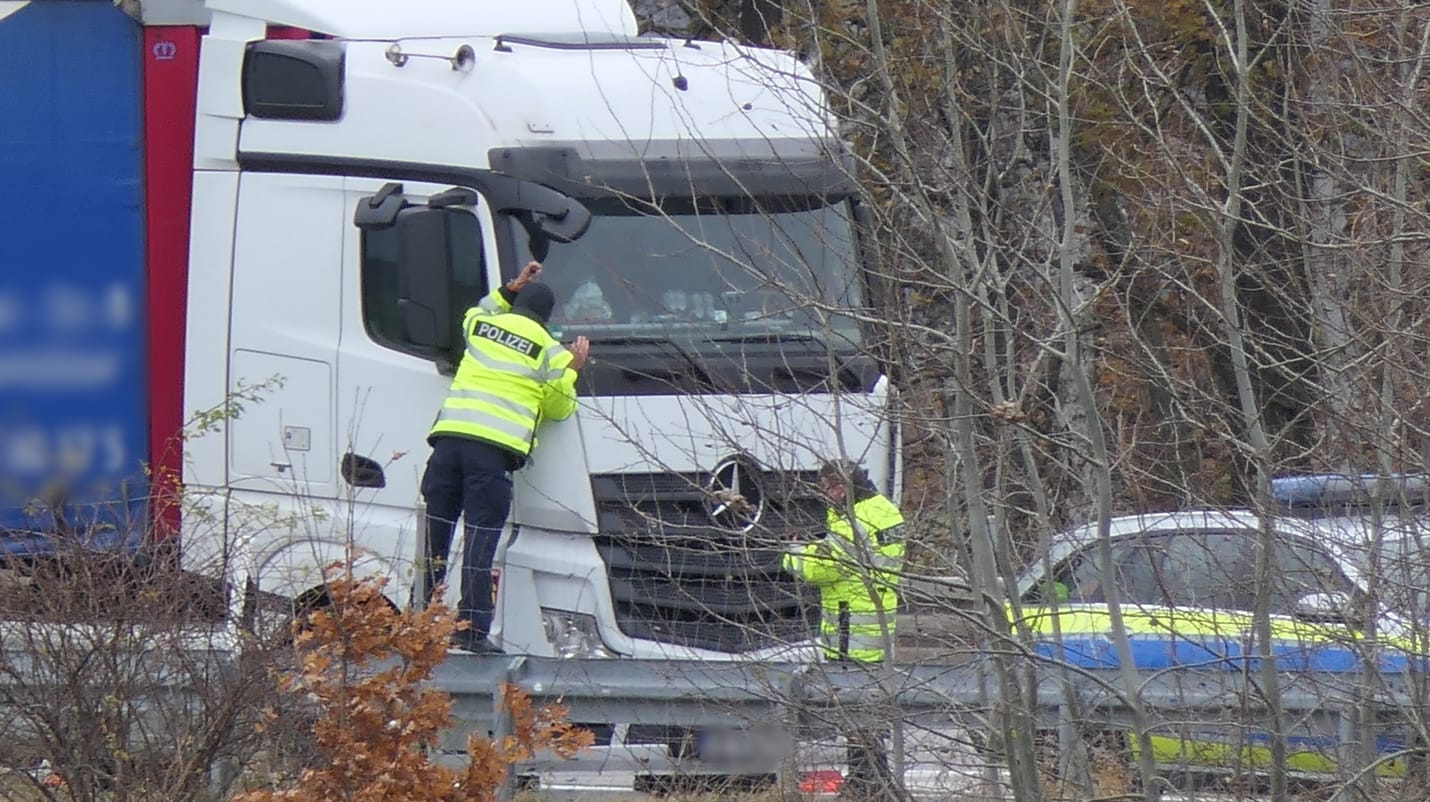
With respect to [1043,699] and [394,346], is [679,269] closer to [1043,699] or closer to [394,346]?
[394,346]

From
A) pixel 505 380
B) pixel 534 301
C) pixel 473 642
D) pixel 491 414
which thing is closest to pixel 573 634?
pixel 473 642

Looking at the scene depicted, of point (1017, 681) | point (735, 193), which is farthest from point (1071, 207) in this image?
point (735, 193)

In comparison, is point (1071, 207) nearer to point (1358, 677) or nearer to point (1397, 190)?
point (1397, 190)

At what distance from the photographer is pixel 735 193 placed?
6148 mm

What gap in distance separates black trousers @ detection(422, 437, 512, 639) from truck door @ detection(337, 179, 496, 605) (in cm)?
13

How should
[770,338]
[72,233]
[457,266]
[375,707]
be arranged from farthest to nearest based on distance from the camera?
[72,233] < [457,266] < [770,338] < [375,707]

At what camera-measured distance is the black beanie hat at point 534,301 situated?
6.61 m

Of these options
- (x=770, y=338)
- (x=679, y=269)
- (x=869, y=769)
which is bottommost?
(x=869, y=769)

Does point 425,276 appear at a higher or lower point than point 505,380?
higher

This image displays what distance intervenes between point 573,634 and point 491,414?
2.96 feet

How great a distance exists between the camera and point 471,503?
6.64m

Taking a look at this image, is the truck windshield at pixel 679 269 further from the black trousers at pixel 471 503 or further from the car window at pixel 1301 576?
the car window at pixel 1301 576

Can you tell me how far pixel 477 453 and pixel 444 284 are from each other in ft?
2.32

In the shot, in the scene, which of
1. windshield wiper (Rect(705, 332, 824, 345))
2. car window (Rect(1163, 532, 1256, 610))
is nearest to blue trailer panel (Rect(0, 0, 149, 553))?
windshield wiper (Rect(705, 332, 824, 345))
